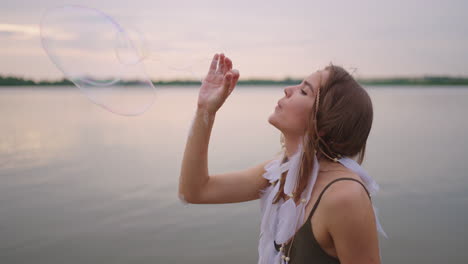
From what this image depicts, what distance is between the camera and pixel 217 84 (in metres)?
2.57

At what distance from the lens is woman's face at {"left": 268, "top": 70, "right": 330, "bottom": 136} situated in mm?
2482

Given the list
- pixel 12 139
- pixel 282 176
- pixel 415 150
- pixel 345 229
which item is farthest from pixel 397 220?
pixel 12 139

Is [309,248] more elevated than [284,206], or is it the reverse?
[284,206]

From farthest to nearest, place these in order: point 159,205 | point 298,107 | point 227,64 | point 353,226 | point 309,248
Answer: point 159,205, point 227,64, point 298,107, point 309,248, point 353,226

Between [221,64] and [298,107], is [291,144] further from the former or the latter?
[221,64]

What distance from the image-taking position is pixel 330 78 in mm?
2463

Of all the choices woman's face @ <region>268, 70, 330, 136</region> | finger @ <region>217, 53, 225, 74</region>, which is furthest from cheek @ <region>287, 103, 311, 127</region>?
finger @ <region>217, 53, 225, 74</region>

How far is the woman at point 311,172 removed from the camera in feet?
6.70

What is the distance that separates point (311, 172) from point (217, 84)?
2.78 feet

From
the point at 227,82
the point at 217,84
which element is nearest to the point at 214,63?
the point at 217,84

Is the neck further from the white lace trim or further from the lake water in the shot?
the lake water

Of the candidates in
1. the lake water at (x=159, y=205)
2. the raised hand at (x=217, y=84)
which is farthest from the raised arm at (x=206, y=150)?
the lake water at (x=159, y=205)

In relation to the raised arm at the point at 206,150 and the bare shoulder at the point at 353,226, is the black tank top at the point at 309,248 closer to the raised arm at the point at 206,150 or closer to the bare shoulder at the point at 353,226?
the bare shoulder at the point at 353,226

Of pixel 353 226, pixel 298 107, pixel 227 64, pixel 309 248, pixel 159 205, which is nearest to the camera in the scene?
pixel 353 226
